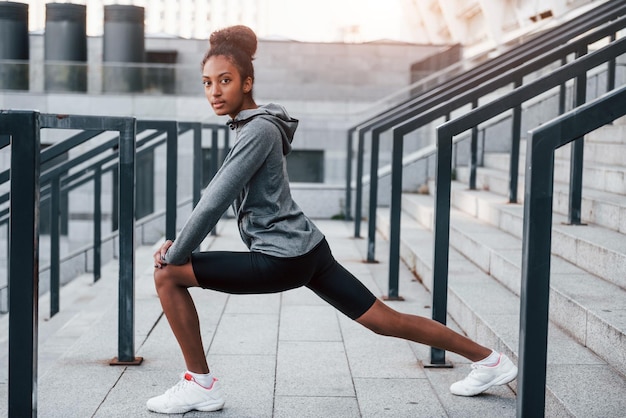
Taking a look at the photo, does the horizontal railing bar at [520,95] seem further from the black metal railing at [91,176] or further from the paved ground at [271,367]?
the black metal railing at [91,176]

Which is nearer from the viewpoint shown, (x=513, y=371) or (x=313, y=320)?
(x=513, y=371)

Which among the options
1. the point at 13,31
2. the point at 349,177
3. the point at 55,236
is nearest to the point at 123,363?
the point at 55,236

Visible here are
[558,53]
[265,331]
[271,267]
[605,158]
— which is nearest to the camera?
[271,267]

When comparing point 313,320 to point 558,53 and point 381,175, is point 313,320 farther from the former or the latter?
point 381,175

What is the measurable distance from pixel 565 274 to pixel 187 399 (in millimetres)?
2211

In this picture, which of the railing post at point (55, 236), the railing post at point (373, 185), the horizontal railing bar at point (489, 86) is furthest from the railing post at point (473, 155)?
the railing post at point (55, 236)

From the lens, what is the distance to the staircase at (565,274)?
3531 millimetres

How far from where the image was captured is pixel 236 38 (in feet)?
10.9

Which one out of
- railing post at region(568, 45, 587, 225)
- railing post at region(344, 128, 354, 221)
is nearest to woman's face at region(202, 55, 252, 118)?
railing post at region(568, 45, 587, 225)

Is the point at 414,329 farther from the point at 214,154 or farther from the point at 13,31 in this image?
the point at 13,31

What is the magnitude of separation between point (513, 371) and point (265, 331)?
1890 millimetres

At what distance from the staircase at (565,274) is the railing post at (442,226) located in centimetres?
31

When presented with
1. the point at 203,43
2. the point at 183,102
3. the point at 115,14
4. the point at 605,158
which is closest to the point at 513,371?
the point at 605,158

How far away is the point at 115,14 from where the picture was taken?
20.9m
